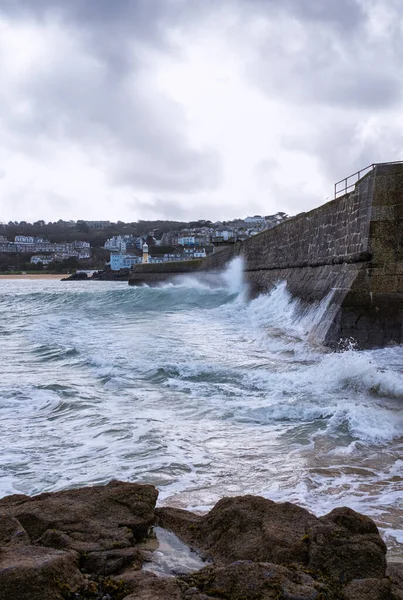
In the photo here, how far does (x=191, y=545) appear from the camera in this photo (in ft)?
9.29

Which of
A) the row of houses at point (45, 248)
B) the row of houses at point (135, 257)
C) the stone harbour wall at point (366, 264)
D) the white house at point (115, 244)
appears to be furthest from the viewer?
the white house at point (115, 244)

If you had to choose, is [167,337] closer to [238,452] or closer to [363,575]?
[238,452]

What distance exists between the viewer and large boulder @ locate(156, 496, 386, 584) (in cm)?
240

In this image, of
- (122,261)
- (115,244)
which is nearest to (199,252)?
(122,261)

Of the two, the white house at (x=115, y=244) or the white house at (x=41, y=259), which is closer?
the white house at (x=41, y=259)

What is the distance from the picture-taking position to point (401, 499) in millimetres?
3580

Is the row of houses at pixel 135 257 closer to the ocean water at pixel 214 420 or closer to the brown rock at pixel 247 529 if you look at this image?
the ocean water at pixel 214 420

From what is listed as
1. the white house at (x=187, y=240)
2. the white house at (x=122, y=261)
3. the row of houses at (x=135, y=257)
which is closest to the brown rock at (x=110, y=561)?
the row of houses at (x=135, y=257)

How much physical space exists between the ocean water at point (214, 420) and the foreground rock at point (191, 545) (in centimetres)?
50

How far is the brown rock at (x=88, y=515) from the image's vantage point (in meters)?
2.63

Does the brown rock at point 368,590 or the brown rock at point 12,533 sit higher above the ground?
the brown rock at point 368,590

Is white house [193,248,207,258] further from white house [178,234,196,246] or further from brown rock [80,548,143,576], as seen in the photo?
brown rock [80,548,143,576]

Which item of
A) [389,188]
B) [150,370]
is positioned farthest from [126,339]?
[389,188]

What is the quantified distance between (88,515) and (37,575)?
72 cm
